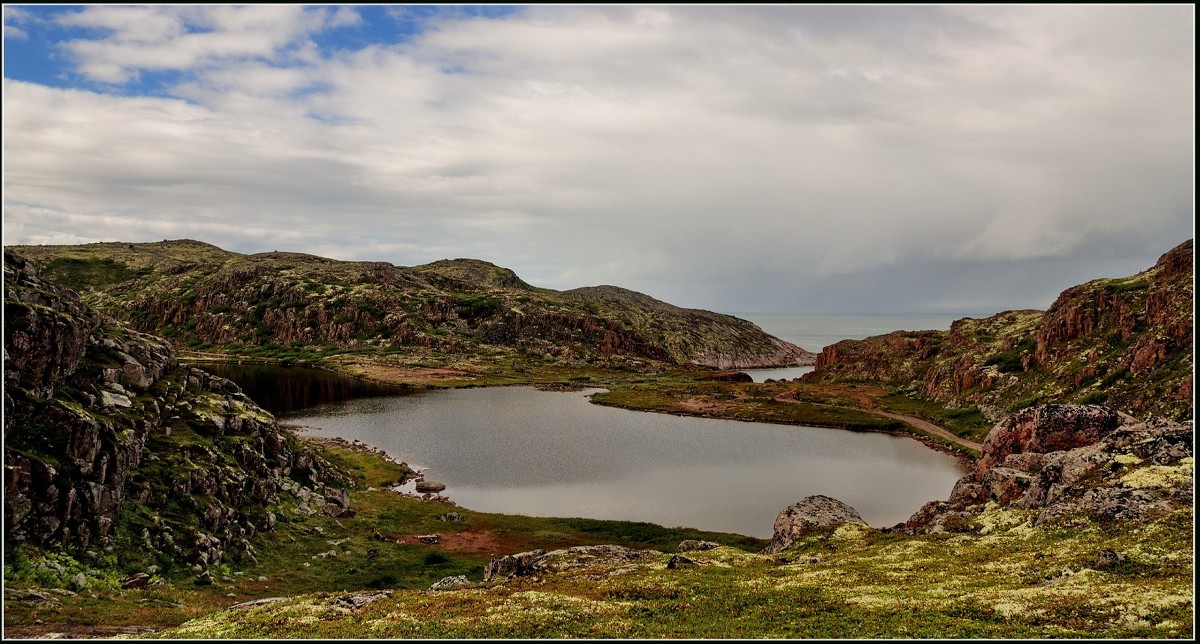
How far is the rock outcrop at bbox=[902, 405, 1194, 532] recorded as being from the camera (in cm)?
4269

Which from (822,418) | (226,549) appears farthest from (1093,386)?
(226,549)

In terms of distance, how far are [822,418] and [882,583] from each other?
120m

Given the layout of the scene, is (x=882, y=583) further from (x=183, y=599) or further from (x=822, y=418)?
(x=822, y=418)

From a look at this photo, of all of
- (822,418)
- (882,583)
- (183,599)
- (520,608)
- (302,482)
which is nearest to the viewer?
(520,608)

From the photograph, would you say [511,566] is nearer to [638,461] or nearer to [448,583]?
[448,583]

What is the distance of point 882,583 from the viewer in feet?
117

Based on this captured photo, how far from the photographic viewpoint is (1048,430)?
60.1 meters

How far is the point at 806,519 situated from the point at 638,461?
158 ft

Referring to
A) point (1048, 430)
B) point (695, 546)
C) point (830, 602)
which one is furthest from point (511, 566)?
point (1048, 430)

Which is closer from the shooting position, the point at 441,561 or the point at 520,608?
the point at 520,608

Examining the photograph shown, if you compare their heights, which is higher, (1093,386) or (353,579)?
(1093,386)

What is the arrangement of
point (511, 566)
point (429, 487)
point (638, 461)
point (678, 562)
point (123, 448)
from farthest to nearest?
1. point (638, 461)
2. point (429, 487)
3. point (123, 448)
4. point (511, 566)
5. point (678, 562)

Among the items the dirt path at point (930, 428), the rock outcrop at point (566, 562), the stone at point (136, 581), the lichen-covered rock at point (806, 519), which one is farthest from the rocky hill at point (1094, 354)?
the stone at point (136, 581)

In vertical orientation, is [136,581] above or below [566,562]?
below
